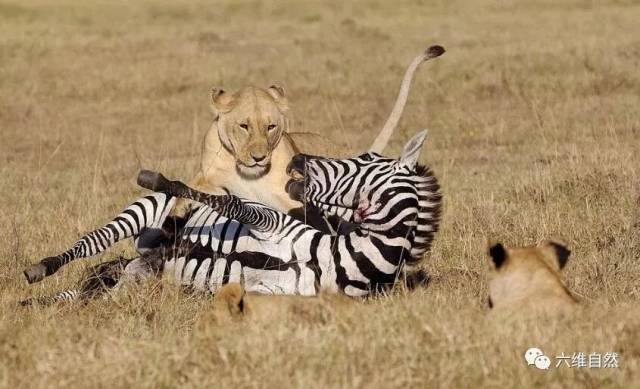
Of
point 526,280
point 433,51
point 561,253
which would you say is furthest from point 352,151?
point 526,280

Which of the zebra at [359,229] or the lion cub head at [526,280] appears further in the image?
the zebra at [359,229]

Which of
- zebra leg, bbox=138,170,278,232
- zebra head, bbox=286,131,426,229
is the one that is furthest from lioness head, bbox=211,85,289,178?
zebra leg, bbox=138,170,278,232

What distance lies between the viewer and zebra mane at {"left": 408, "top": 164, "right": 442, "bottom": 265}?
5.35 metres

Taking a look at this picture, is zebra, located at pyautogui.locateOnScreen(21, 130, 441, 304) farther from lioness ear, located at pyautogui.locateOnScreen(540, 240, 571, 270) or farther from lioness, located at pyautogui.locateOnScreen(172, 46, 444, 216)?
lioness ear, located at pyautogui.locateOnScreen(540, 240, 571, 270)

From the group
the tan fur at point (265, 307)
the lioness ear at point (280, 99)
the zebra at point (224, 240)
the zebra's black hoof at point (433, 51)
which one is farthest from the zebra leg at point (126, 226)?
the zebra's black hoof at point (433, 51)

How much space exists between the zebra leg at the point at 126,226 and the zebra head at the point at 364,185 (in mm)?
674

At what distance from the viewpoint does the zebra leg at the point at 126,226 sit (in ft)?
18.6

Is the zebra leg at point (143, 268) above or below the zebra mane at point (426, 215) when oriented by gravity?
below

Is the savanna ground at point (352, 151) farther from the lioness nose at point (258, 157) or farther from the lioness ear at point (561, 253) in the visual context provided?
the lioness nose at point (258, 157)

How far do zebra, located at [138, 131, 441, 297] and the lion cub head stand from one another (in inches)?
32.1

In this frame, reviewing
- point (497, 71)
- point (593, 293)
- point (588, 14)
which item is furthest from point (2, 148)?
point (588, 14)

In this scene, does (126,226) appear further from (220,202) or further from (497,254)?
(497,254)

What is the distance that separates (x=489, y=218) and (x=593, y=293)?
1.67m

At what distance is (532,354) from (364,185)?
1839 mm
